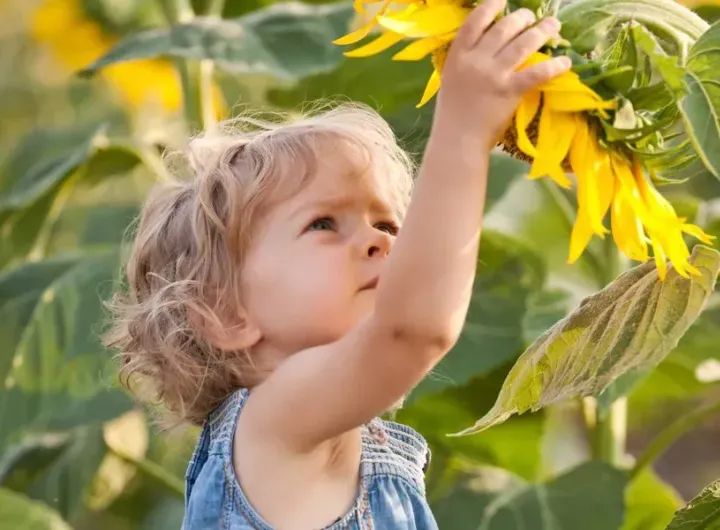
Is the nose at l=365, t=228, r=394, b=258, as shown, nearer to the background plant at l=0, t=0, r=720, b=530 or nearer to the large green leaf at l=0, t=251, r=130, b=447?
the background plant at l=0, t=0, r=720, b=530

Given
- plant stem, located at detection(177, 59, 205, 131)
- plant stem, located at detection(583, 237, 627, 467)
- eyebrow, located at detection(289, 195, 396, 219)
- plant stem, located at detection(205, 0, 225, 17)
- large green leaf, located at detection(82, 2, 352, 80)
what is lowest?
plant stem, located at detection(583, 237, 627, 467)

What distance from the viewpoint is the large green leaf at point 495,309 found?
153cm

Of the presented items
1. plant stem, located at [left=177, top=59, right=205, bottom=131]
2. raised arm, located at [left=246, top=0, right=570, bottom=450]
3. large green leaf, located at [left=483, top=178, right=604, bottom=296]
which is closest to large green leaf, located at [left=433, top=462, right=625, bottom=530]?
large green leaf, located at [left=483, top=178, right=604, bottom=296]

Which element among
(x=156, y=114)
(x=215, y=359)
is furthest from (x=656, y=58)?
(x=156, y=114)

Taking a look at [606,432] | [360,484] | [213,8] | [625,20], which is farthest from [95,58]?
[625,20]

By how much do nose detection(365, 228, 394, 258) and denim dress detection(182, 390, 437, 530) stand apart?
0.38ft

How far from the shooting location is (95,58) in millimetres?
2225

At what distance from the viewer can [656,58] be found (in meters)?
0.70

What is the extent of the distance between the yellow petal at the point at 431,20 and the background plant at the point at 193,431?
0.68 metres

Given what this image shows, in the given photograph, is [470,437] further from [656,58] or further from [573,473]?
[656,58]

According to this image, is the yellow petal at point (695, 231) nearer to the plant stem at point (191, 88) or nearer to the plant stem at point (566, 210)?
the plant stem at point (566, 210)

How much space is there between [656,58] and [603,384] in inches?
8.0

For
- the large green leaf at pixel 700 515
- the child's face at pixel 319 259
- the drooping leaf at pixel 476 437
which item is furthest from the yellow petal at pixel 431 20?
the drooping leaf at pixel 476 437

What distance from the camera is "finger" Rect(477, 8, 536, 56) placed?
0.68 metres
